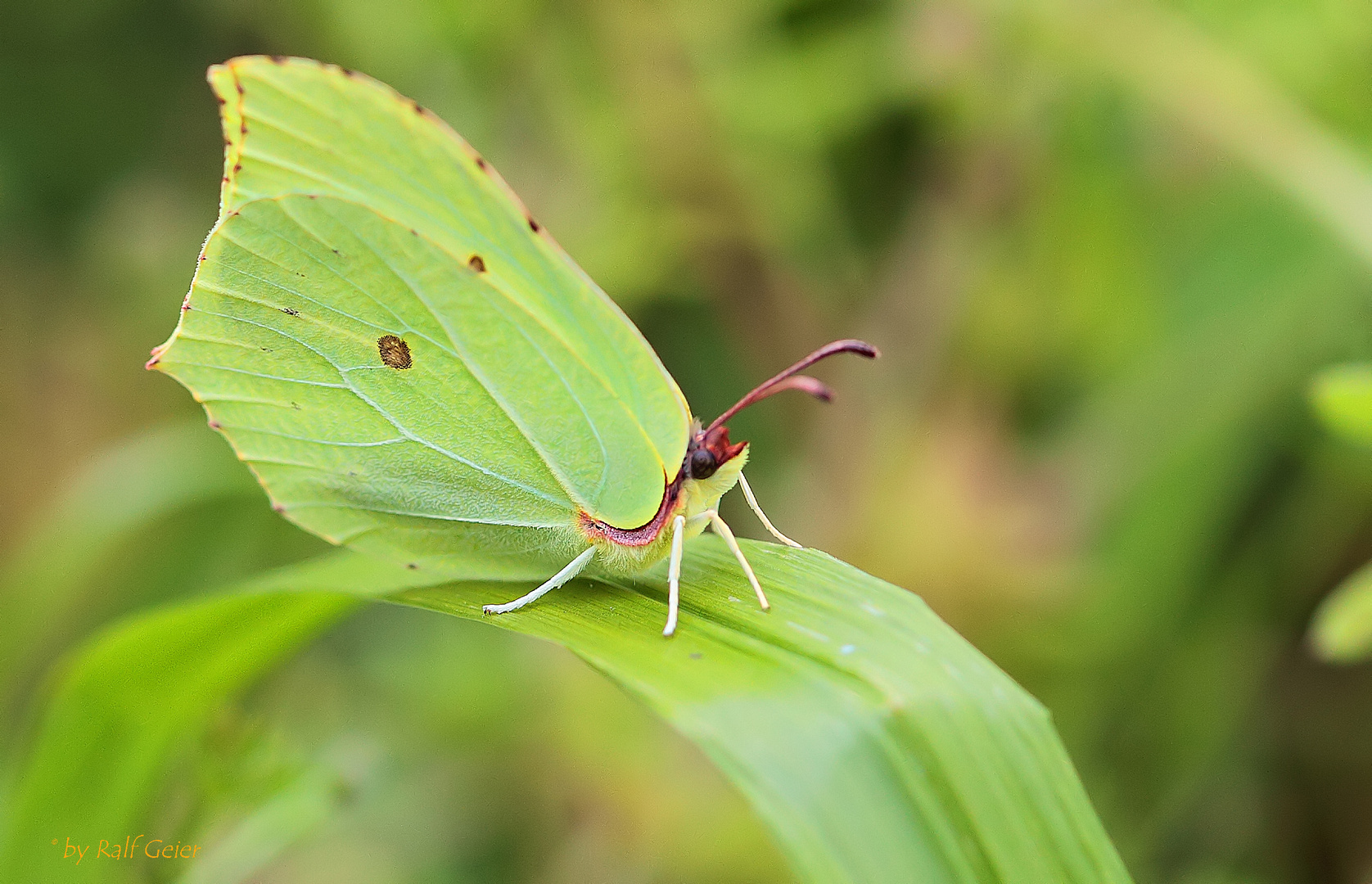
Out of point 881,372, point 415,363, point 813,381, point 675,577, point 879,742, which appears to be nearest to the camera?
point 879,742

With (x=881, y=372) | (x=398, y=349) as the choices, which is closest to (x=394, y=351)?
(x=398, y=349)

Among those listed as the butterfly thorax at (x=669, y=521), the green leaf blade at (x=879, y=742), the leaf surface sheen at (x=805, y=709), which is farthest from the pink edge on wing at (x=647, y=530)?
the green leaf blade at (x=879, y=742)

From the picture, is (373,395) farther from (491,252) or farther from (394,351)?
(491,252)

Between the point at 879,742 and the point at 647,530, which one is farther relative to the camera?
the point at 647,530

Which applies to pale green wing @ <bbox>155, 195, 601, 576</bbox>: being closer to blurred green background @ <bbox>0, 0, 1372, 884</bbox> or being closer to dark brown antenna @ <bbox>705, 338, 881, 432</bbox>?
dark brown antenna @ <bbox>705, 338, 881, 432</bbox>

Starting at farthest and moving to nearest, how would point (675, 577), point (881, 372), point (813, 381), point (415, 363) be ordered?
point (881, 372) → point (415, 363) → point (813, 381) → point (675, 577)

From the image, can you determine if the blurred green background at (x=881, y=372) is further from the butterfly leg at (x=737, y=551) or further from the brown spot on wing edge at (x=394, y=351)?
the butterfly leg at (x=737, y=551)

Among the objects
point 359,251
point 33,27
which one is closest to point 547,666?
point 359,251
